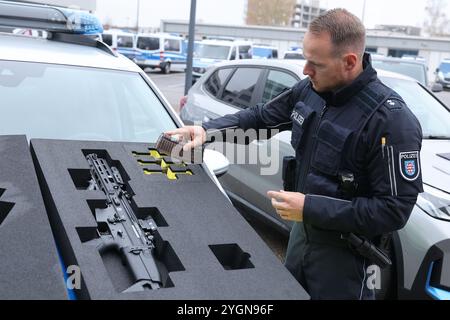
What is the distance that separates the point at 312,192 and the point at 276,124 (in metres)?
0.56

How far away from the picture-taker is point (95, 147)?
2.23 m

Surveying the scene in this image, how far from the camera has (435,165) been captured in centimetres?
301

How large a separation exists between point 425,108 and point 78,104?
277 centimetres

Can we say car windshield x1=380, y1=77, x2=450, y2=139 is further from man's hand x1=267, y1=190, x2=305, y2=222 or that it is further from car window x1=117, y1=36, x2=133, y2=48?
car window x1=117, y1=36, x2=133, y2=48

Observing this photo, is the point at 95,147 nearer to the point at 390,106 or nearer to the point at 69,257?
the point at 69,257

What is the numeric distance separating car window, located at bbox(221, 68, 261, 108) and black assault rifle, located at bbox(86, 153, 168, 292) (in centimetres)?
257

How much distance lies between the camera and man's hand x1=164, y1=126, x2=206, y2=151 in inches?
84.5

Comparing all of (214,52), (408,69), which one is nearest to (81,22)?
(408,69)

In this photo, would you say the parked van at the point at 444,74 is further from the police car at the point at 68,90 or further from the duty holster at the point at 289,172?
the duty holster at the point at 289,172

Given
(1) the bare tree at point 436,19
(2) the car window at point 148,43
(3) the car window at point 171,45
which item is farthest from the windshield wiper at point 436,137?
(1) the bare tree at point 436,19

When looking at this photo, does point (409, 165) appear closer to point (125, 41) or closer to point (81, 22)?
point (81, 22)

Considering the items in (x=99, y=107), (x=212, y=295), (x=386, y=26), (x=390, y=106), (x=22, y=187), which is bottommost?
(x=212, y=295)

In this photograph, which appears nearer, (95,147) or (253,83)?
(95,147)

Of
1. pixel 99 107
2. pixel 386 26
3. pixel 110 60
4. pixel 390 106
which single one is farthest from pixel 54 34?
pixel 386 26
